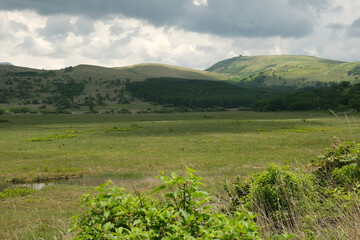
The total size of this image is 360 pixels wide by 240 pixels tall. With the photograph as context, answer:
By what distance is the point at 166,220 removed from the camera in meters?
4.94

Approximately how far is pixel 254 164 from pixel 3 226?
20.3 metres

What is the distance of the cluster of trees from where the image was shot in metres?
137

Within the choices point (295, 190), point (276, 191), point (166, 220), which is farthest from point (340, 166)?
point (166, 220)

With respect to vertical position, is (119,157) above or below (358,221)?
below

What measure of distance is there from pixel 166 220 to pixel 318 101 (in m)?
152

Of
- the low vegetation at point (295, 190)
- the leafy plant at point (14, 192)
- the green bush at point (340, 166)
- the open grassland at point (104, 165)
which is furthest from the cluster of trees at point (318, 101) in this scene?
the leafy plant at point (14, 192)

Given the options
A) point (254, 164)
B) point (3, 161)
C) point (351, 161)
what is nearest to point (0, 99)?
point (3, 161)

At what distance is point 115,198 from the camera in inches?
219

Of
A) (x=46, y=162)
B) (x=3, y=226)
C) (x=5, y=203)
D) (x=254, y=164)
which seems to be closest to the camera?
(x=3, y=226)

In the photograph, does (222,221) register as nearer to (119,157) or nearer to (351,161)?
(351,161)

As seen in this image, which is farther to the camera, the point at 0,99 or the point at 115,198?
the point at 0,99

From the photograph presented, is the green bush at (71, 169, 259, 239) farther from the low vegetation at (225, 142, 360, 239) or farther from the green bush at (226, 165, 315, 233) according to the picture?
the green bush at (226, 165, 315, 233)

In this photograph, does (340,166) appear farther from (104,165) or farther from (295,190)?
(104,165)

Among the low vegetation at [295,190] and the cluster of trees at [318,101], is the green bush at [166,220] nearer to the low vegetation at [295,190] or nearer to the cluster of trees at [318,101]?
the low vegetation at [295,190]
